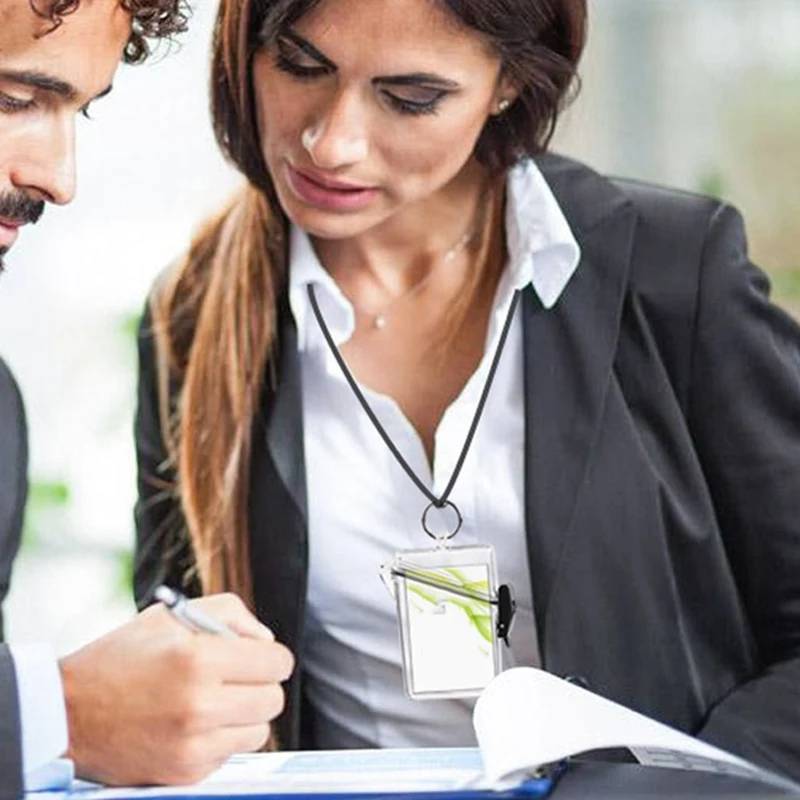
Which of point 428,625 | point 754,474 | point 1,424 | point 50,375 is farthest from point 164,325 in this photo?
point 50,375

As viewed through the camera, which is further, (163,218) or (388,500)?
(163,218)

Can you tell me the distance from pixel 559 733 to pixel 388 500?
490mm

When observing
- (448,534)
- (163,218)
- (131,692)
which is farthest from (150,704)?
(163,218)

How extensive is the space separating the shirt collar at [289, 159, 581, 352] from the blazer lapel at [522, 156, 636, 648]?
0.02m

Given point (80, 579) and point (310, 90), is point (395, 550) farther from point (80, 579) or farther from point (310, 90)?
point (80, 579)

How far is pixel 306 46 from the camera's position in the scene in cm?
147

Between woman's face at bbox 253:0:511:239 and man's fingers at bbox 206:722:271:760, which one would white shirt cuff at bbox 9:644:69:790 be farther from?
woman's face at bbox 253:0:511:239

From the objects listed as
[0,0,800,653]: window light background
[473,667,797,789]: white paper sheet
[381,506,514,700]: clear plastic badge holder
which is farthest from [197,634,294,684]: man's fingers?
[0,0,800,653]: window light background

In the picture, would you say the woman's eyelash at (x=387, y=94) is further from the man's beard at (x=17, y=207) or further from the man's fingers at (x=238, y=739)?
the man's fingers at (x=238, y=739)

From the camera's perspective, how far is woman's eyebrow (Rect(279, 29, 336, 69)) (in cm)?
147

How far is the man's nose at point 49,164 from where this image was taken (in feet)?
4.40

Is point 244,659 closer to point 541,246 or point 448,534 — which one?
point 448,534

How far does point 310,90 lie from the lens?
1500mm

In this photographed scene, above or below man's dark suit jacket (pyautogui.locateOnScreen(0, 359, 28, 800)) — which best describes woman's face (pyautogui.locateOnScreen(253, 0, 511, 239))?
above
